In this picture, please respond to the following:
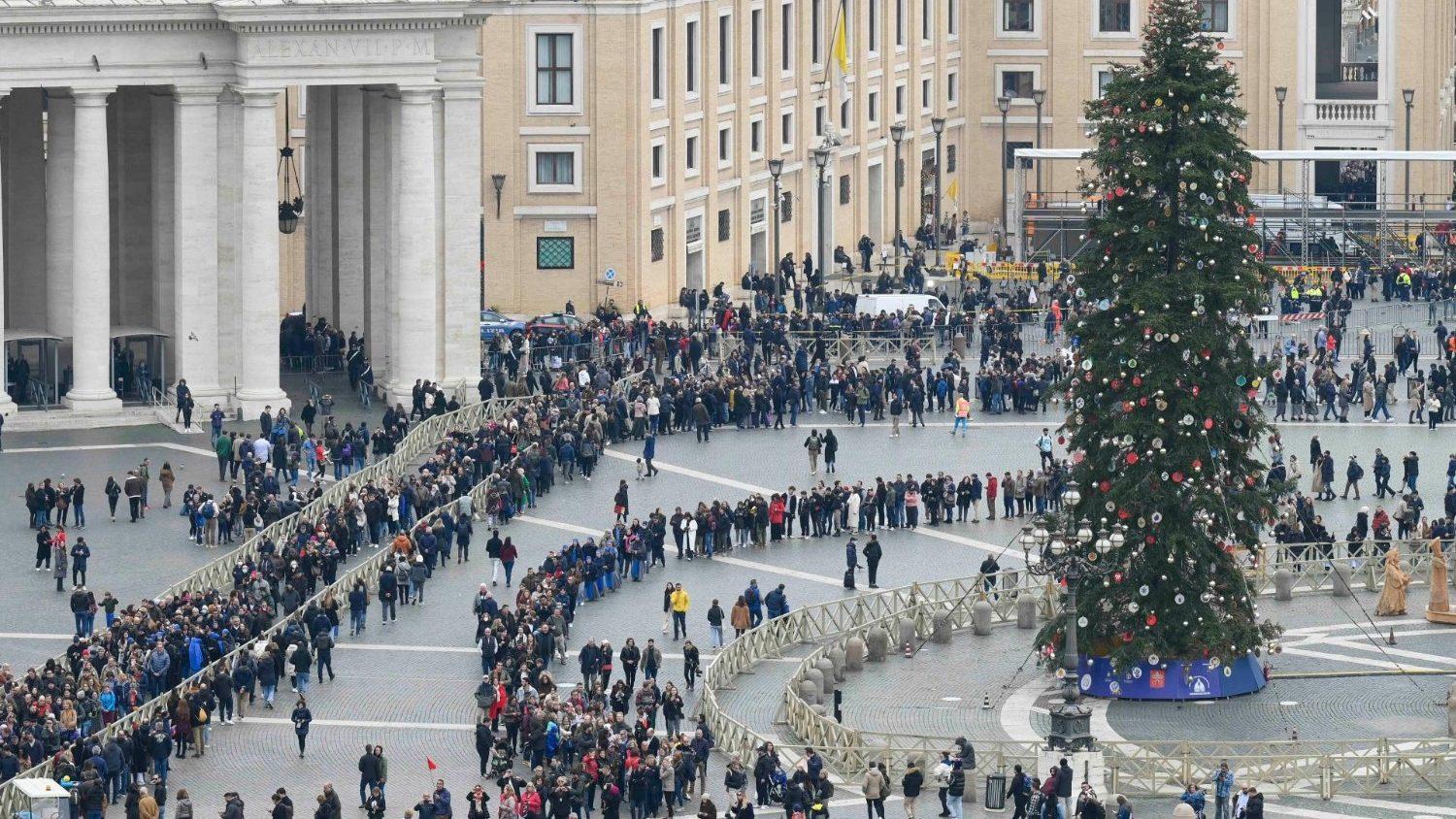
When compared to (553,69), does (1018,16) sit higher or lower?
higher

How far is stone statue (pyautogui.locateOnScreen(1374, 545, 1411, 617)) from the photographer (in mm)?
71438

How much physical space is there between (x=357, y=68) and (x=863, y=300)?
19255 mm

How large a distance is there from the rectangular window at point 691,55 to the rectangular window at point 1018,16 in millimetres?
22811

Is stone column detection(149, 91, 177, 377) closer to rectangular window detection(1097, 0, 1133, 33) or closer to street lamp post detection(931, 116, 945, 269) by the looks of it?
street lamp post detection(931, 116, 945, 269)

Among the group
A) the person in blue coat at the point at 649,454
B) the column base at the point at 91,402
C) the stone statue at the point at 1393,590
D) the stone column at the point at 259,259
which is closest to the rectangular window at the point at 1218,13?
the stone column at the point at 259,259

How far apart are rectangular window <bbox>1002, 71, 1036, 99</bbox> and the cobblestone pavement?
41403 millimetres

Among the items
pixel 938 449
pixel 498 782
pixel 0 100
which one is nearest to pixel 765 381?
pixel 938 449

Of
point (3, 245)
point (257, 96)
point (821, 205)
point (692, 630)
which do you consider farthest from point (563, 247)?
point (692, 630)

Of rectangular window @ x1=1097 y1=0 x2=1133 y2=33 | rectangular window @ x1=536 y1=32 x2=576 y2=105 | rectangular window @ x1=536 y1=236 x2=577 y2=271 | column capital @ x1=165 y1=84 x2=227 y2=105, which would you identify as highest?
rectangular window @ x1=1097 y1=0 x2=1133 y2=33

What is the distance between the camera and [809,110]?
4560 inches

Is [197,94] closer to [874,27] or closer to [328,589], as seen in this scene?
[328,589]

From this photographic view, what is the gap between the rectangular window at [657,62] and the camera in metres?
105

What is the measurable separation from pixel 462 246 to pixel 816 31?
26.5 meters

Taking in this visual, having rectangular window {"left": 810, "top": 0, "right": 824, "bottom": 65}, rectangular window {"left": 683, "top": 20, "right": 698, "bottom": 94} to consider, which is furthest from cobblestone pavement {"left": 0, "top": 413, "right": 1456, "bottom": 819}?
rectangular window {"left": 810, "top": 0, "right": 824, "bottom": 65}
